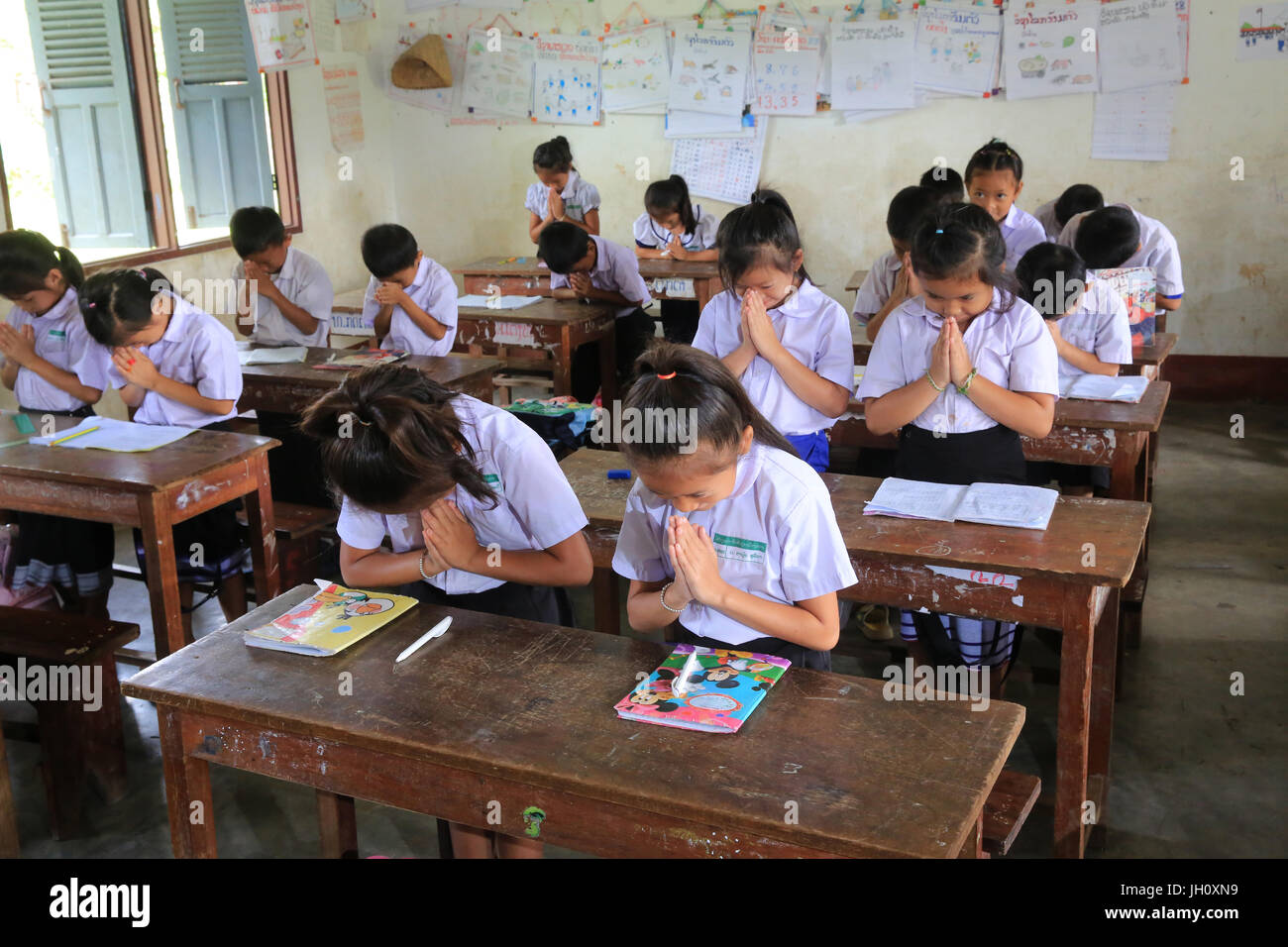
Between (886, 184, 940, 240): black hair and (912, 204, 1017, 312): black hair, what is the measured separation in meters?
0.98

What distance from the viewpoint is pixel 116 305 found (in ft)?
9.71

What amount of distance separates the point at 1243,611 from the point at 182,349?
10.2 feet

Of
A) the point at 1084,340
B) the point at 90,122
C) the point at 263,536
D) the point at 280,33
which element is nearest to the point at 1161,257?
the point at 1084,340

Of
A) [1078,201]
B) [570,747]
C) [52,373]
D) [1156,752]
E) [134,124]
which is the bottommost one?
[1156,752]

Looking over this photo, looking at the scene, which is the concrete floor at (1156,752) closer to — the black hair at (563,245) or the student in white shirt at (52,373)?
the student in white shirt at (52,373)

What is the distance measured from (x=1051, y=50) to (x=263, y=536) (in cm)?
460

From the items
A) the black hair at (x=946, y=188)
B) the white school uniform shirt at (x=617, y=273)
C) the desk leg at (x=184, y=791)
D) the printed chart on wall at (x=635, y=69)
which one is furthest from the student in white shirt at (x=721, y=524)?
the printed chart on wall at (x=635, y=69)

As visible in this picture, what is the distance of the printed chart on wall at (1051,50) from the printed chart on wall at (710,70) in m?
1.37

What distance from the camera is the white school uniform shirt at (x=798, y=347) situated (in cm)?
262

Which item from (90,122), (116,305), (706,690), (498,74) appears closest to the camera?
(706,690)

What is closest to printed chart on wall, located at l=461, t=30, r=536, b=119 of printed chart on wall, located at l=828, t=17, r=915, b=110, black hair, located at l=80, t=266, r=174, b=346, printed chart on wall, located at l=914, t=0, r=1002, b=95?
printed chart on wall, located at l=828, t=17, r=915, b=110

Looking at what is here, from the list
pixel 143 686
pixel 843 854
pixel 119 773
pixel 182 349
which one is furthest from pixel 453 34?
pixel 843 854

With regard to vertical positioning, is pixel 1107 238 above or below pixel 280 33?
below

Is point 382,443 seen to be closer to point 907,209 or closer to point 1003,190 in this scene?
point 907,209
